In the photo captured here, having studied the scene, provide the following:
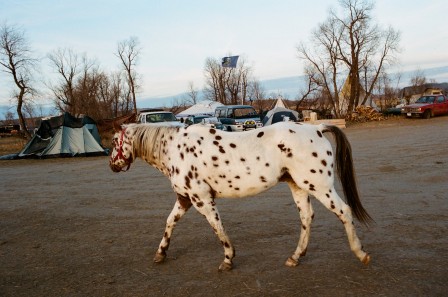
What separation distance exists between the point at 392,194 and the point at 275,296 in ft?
13.6

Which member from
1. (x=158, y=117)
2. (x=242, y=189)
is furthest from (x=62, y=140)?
(x=242, y=189)

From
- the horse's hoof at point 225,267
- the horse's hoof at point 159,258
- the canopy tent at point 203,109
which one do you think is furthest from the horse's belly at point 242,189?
the canopy tent at point 203,109

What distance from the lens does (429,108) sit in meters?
26.8

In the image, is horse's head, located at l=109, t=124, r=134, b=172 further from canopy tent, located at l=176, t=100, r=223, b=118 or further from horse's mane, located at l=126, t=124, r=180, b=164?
canopy tent, located at l=176, t=100, r=223, b=118

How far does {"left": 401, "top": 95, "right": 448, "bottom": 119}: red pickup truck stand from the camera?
2670 centimetres

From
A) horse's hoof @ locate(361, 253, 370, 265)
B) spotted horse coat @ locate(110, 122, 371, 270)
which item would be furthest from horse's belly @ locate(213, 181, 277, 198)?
horse's hoof @ locate(361, 253, 370, 265)

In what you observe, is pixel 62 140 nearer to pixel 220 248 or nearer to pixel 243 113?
pixel 243 113

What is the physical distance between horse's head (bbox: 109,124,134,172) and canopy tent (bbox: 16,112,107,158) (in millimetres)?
13301

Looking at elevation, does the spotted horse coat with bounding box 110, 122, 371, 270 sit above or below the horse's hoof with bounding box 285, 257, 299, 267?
above

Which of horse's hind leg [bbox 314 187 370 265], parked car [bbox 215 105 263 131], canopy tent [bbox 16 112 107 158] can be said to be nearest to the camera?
horse's hind leg [bbox 314 187 370 265]

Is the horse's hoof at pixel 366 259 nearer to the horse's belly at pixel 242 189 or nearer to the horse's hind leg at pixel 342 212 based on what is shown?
the horse's hind leg at pixel 342 212

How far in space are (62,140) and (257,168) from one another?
1518cm

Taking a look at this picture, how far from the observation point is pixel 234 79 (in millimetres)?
57250

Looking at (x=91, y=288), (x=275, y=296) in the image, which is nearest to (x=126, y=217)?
(x=91, y=288)
